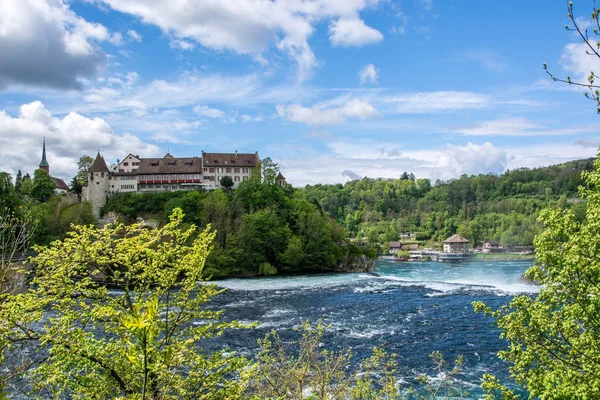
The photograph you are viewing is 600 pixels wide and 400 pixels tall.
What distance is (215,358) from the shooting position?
9.41 metres

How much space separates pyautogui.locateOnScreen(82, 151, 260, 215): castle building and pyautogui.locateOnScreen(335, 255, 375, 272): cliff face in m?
26.0

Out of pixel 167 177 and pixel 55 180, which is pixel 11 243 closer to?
pixel 167 177

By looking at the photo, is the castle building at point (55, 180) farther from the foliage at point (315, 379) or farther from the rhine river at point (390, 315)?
the foliage at point (315, 379)

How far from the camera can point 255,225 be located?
66.5 m

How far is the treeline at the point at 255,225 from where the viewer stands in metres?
63.1

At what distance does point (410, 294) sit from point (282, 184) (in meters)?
49.5

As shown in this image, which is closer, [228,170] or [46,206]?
[46,206]

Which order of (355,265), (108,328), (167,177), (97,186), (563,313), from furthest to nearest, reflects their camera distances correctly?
(167,177), (97,186), (355,265), (563,313), (108,328)

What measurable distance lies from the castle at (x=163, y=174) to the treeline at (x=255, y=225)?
3.20 m

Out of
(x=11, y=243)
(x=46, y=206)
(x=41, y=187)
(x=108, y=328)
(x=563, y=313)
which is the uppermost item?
(x=41, y=187)

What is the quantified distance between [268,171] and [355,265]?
2568 centimetres

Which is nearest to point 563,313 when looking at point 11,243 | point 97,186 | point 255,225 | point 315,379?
point 315,379

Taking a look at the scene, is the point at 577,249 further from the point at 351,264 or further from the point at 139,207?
the point at 139,207

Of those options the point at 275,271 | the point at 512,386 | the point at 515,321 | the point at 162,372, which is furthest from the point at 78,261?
the point at 275,271
